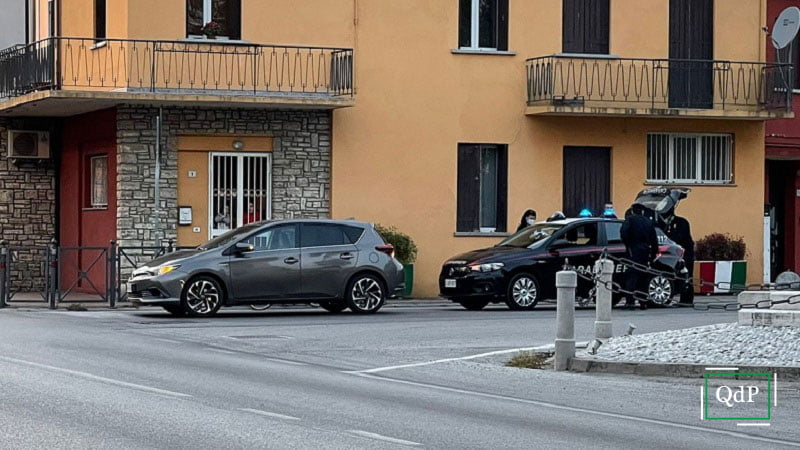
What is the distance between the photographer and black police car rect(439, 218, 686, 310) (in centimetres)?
2567

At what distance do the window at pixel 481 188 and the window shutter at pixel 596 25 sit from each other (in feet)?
9.63

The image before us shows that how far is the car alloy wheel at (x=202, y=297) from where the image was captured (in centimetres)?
2278

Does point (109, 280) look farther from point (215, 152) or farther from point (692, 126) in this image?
point (692, 126)

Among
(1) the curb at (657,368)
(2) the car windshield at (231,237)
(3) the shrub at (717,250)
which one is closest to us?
(1) the curb at (657,368)

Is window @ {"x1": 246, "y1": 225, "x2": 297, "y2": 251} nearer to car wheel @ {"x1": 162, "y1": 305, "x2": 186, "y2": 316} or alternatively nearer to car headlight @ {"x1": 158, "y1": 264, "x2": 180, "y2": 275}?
car headlight @ {"x1": 158, "y1": 264, "x2": 180, "y2": 275}

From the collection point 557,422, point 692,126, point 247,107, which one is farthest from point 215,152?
point 557,422

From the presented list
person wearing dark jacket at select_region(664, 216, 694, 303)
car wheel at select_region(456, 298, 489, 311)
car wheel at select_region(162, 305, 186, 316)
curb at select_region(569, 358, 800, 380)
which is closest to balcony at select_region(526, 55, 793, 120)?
person wearing dark jacket at select_region(664, 216, 694, 303)

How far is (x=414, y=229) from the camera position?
30719mm

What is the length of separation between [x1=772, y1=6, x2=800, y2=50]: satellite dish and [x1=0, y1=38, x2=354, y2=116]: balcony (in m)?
9.39

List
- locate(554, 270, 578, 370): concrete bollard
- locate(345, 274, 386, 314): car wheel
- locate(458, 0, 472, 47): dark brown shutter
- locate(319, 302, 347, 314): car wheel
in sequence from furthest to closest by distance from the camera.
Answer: locate(458, 0, 472, 47): dark brown shutter < locate(319, 302, 347, 314): car wheel < locate(345, 274, 386, 314): car wheel < locate(554, 270, 578, 370): concrete bollard

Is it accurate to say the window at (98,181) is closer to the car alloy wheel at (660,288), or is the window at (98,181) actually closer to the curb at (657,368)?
the car alloy wheel at (660,288)

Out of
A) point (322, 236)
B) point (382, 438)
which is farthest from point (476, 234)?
point (382, 438)

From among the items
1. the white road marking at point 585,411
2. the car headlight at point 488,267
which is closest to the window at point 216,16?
the car headlight at point 488,267

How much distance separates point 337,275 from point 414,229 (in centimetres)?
699
